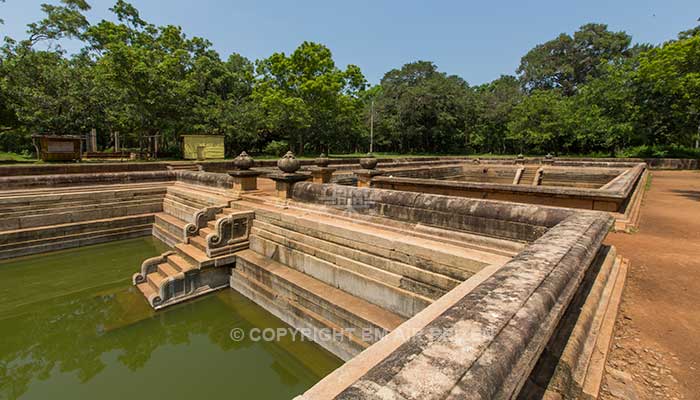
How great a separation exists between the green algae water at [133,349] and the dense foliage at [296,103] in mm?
15121

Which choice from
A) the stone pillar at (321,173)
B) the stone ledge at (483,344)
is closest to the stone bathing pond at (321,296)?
the stone ledge at (483,344)

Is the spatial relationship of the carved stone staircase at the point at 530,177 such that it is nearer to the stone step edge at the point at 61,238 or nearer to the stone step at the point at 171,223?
the stone step at the point at 171,223

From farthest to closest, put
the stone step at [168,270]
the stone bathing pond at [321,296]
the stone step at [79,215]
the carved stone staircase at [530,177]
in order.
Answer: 1. the carved stone staircase at [530,177]
2. the stone step at [79,215]
3. the stone step at [168,270]
4. the stone bathing pond at [321,296]

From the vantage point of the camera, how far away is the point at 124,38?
26.3m

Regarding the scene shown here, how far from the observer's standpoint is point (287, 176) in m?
6.42

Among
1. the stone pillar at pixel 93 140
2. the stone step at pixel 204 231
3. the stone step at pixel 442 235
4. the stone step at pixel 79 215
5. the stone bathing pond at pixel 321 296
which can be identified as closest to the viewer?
the stone bathing pond at pixel 321 296

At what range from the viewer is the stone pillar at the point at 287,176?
6.42 m

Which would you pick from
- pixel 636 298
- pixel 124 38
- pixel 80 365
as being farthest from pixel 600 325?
pixel 124 38

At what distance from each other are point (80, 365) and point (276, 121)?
73.2 ft

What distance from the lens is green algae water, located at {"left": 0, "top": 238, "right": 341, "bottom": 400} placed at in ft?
12.5

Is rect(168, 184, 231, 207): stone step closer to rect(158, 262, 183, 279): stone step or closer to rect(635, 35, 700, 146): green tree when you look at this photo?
Result: rect(158, 262, 183, 279): stone step

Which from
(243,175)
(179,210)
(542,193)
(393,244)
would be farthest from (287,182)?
(542,193)

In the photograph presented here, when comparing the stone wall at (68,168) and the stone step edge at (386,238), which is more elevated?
the stone wall at (68,168)

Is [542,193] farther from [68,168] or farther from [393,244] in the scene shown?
[68,168]
